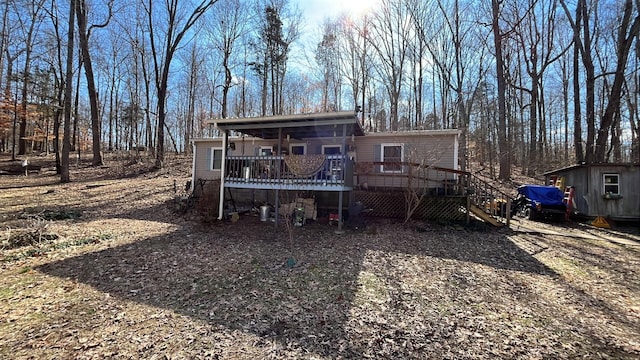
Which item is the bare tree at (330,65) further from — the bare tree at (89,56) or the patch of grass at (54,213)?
the patch of grass at (54,213)

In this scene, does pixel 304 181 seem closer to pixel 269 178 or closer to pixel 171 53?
pixel 269 178

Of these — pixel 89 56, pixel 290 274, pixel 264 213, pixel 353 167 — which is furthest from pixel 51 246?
pixel 89 56

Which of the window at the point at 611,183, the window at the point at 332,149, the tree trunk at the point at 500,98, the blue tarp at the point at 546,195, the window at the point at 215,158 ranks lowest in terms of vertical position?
the blue tarp at the point at 546,195

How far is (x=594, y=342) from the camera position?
355 cm

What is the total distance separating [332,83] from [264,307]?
78.1 feet

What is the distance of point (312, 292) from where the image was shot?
190 inches

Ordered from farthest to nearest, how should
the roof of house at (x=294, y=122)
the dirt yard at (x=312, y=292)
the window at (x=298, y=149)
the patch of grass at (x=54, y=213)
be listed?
the window at (x=298, y=149)
the patch of grass at (x=54, y=213)
the roof of house at (x=294, y=122)
the dirt yard at (x=312, y=292)

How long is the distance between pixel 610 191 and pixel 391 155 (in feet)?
29.4

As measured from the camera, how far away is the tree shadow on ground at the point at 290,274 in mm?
3732

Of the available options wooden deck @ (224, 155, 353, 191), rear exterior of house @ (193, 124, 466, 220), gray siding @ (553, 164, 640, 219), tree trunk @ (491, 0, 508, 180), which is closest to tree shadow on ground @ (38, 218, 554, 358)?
wooden deck @ (224, 155, 353, 191)

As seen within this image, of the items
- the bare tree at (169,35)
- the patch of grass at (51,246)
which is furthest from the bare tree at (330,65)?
the patch of grass at (51,246)

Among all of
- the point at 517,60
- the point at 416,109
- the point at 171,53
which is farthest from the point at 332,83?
the point at 517,60

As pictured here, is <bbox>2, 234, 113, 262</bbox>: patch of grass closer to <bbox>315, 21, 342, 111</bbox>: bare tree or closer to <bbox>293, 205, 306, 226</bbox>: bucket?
<bbox>293, 205, 306, 226</bbox>: bucket

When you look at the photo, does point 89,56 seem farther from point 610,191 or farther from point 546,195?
point 610,191
